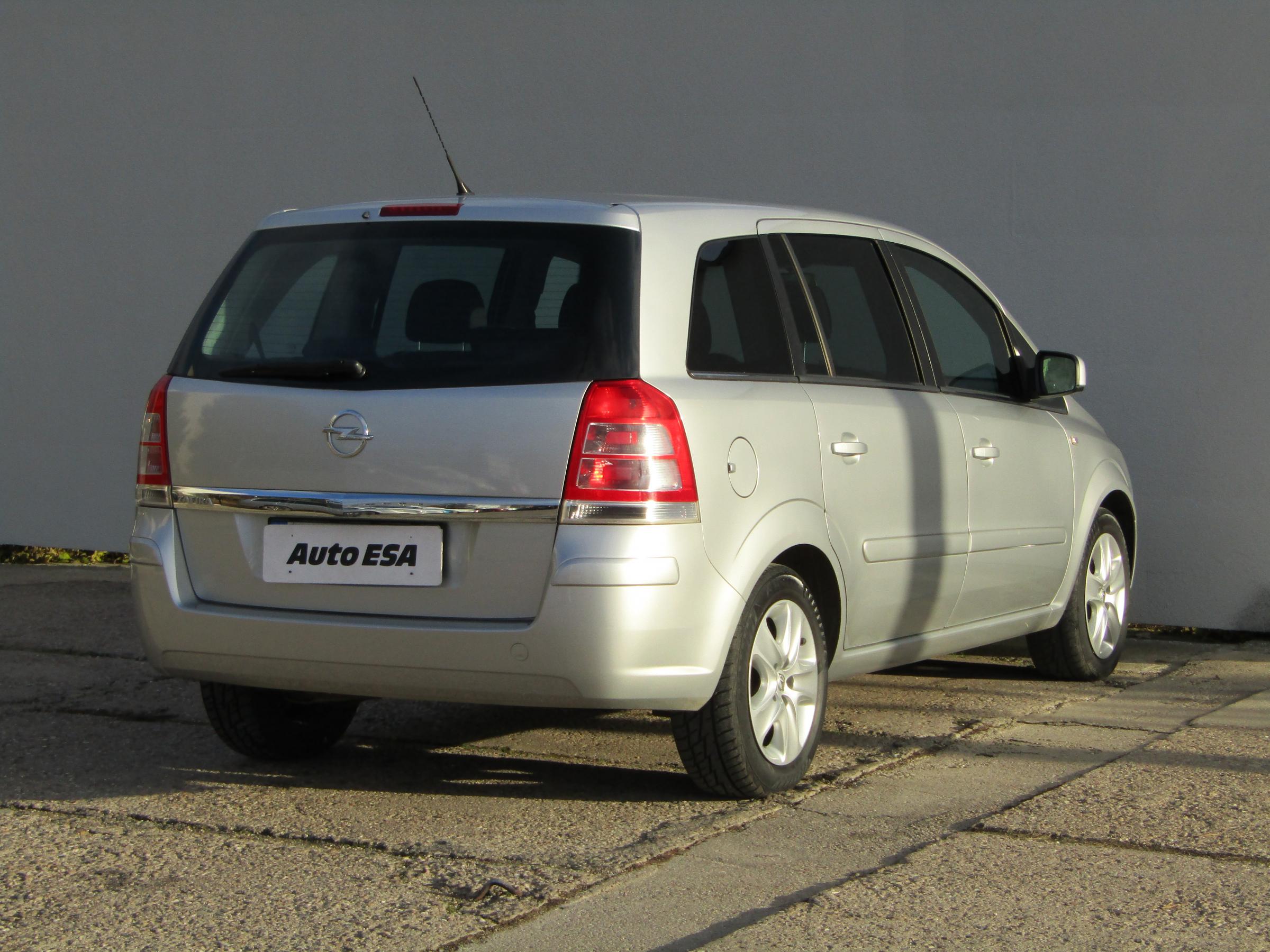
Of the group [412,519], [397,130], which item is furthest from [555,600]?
[397,130]

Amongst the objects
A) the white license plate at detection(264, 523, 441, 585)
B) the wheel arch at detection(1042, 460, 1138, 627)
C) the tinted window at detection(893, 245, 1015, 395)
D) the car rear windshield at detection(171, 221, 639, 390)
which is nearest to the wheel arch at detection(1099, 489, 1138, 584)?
the wheel arch at detection(1042, 460, 1138, 627)

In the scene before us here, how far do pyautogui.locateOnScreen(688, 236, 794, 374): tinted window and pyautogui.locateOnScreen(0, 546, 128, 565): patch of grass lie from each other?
22.2 feet

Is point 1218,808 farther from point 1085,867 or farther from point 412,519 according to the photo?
point 412,519

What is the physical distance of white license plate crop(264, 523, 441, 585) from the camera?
13.1ft

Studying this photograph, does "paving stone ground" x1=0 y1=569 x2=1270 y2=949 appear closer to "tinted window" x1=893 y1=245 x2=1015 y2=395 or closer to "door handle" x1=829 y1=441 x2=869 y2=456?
"door handle" x1=829 y1=441 x2=869 y2=456

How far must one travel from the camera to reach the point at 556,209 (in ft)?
14.1

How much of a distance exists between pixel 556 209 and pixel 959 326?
2090 millimetres

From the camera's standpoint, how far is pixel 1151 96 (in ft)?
23.8

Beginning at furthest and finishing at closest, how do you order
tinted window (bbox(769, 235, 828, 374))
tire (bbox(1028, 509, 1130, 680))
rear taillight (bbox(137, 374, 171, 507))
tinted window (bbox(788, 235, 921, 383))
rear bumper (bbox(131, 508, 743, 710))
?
tire (bbox(1028, 509, 1130, 680)) < tinted window (bbox(788, 235, 921, 383)) < tinted window (bbox(769, 235, 828, 374)) < rear taillight (bbox(137, 374, 171, 507)) < rear bumper (bbox(131, 508, 743, 710))

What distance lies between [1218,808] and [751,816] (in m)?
1.28

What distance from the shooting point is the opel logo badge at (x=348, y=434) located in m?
4.07

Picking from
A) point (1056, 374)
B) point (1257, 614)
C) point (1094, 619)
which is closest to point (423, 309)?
point (1056, 374)

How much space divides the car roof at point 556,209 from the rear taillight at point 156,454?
1.99 ft

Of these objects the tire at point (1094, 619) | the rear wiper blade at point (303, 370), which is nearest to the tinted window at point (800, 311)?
the rear wiper blade at point (303, 370)
